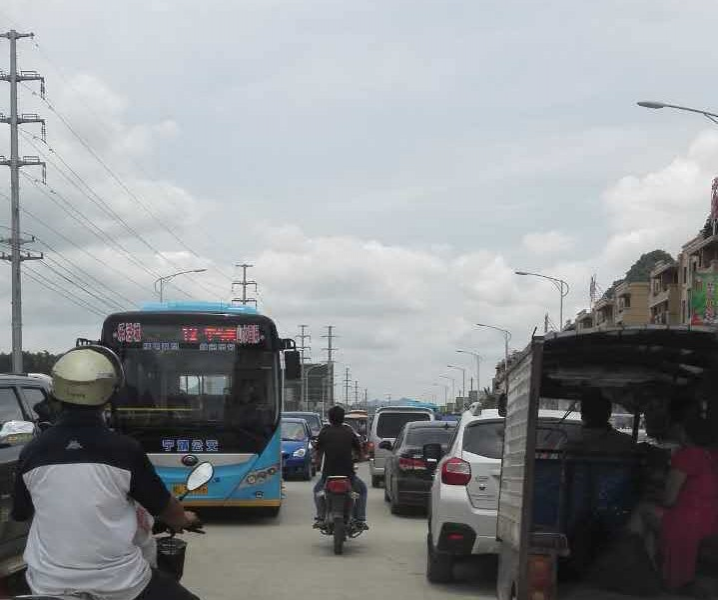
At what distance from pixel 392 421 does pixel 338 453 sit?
15660 millimetres

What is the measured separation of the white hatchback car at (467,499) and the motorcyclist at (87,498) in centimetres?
676

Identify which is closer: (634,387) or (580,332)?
(580,332)

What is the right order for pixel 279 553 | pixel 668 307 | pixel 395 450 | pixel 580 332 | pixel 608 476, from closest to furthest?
pixel 580 332 < pixel 608 476 < pixel 279 553 < pixel 395 450 < pixel 668 307

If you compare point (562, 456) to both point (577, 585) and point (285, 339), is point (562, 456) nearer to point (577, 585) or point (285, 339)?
point (577, 585)

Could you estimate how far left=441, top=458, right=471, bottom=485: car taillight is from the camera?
11.3 metres

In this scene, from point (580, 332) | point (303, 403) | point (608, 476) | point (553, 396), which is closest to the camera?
point (580, 332)

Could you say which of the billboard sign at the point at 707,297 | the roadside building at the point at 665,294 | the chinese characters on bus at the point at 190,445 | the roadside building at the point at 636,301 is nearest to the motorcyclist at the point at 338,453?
the chinese characters on bus at the point at 190,445

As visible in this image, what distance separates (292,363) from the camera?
17.2m

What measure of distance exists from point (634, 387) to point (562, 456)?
73cm

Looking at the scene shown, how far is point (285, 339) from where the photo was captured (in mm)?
17781

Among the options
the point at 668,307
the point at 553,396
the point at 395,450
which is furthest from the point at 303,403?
the point at 553,396

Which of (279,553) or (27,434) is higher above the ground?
(27,434)

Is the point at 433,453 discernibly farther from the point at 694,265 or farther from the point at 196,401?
the point at 694,265

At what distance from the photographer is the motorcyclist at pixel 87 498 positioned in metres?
4.38
